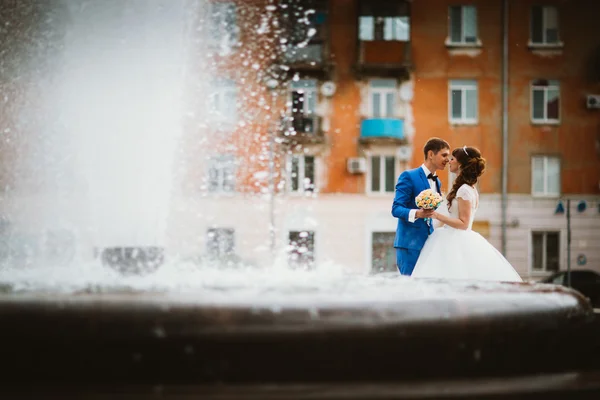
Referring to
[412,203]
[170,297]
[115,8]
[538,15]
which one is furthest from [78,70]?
[538,15]

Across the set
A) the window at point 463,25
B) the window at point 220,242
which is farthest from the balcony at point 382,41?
the window at point 220,242

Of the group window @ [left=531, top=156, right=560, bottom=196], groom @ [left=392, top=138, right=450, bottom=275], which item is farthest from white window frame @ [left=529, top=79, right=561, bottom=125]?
→ groom @ [left=392, top=138, right=450, bottom=275]

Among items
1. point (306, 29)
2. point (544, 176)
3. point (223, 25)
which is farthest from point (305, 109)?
point (544, 176)

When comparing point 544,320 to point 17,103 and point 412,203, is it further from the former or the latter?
point 17,103

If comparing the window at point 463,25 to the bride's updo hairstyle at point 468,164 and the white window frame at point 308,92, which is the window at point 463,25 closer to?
the white window frame at point 308,92

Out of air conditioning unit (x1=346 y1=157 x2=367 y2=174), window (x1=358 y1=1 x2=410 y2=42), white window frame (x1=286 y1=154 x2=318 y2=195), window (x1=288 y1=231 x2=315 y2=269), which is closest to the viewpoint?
window (x1=358 y1=1 x2=410 y2=42)

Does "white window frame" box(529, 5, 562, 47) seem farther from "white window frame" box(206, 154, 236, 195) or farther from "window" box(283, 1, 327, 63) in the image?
Result: "white window frame" box(206, 154, 236, 195)

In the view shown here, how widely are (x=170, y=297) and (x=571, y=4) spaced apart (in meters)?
24.5

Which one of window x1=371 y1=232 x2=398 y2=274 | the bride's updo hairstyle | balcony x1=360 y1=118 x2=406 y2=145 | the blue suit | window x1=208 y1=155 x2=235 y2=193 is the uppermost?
balcony x1=360 y1=118 x2=406 y2=145

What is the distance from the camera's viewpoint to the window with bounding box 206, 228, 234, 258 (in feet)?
80.8

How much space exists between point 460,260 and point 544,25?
70.7ft

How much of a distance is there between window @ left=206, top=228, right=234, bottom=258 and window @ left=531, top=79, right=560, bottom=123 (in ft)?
31.0

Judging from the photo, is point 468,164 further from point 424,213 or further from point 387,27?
point 387,27

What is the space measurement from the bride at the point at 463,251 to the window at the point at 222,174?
17.4m
